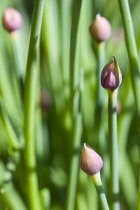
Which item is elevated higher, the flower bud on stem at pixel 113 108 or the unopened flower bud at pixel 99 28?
the unopened flower bud at pixel 99 28

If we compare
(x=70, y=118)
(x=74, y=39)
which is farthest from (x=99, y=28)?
(x=70, y=118)

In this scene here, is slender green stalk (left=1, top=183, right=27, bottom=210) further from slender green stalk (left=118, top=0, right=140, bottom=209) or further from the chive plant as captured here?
slender green stalk (left=118, top=0, right=140, bottom=209)

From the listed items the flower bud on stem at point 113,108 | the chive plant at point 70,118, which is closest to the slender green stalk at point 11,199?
the chive plant at point 70,118

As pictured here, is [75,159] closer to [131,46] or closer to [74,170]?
[74,170]

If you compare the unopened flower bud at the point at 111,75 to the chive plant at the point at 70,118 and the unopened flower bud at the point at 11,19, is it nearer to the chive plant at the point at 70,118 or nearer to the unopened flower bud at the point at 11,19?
the chive plant at the point at 70,118

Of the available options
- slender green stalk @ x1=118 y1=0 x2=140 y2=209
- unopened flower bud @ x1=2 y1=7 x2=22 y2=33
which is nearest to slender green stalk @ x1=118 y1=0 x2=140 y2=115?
slender green stalk @ x1=118 y1=0 x2=140 y2=209

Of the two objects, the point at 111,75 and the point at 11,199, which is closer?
the point at 111,75
